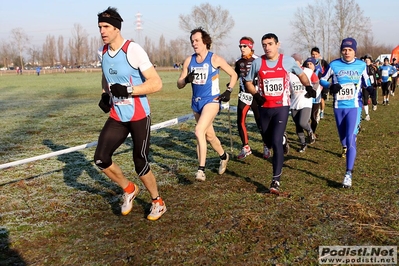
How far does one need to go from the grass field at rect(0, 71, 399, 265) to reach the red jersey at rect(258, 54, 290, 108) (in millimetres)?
1237

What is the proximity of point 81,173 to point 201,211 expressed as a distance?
290 centimetres

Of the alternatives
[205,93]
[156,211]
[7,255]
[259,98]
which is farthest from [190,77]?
[7,255]

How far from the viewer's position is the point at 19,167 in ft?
25.0

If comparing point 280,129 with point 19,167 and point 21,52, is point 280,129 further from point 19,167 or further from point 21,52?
point 21,52

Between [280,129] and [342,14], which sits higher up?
[342,14]

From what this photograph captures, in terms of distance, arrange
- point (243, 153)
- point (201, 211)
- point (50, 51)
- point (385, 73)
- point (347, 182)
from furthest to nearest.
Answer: point (50, 51)
point (385, 73)
point (243, 153)
point (347, 182)
point (201, 211)

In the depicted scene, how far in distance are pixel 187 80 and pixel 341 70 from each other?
2.35m

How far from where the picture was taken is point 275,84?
581 centimetres

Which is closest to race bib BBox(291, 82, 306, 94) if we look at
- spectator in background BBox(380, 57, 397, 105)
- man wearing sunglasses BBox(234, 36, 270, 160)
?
man wearing sunglasses BBox(234, 36, 270, 160)

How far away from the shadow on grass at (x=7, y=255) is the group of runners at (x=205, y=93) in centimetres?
124

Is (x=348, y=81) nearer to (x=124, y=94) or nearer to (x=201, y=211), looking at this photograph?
(x=201, y=211)

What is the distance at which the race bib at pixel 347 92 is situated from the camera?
6156 mm

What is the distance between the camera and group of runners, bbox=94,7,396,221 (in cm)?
457

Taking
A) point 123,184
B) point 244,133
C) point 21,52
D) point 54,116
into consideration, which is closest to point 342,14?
point 54,116
